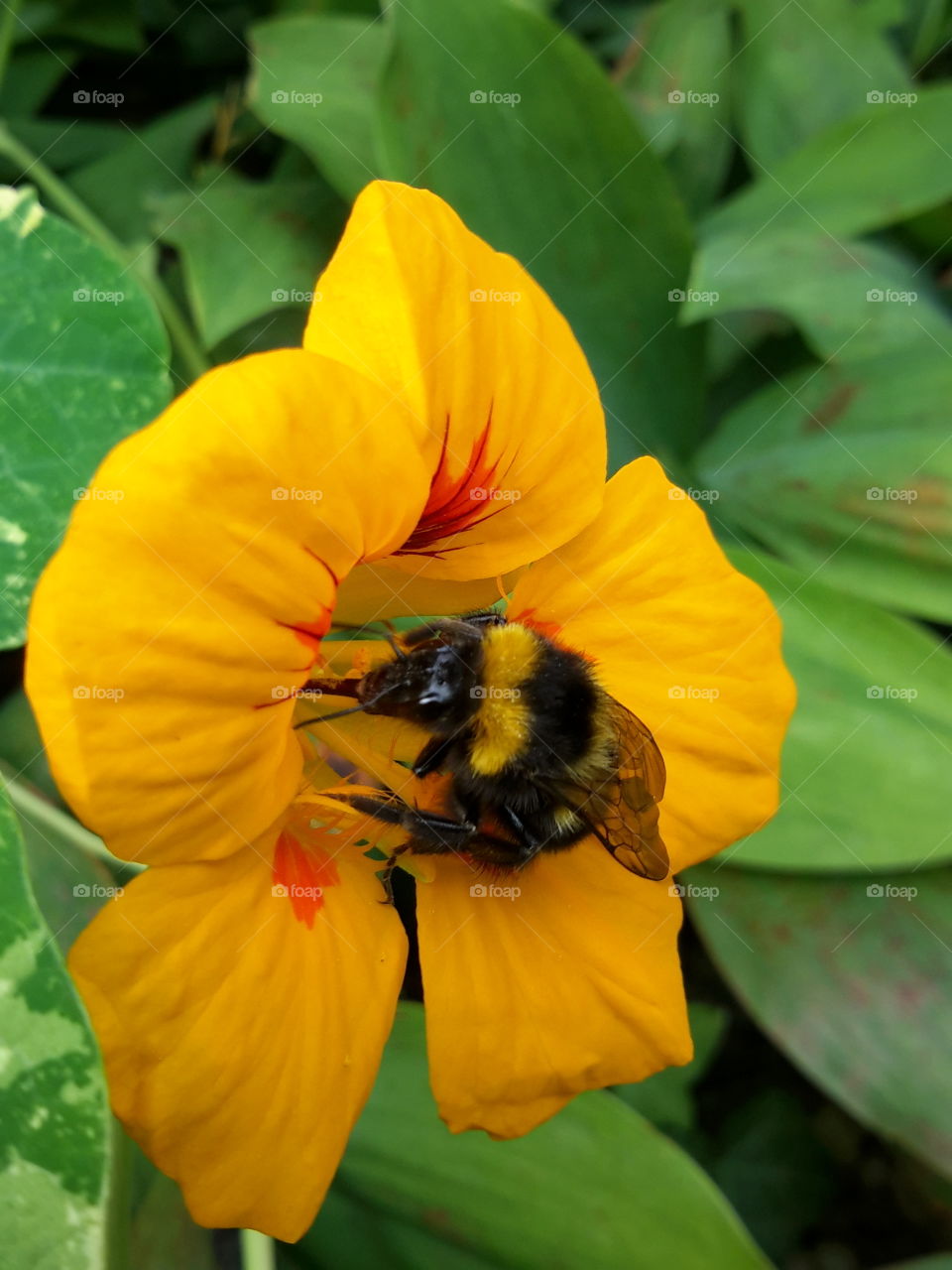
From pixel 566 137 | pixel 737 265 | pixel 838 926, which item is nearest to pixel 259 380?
pixel 566 137

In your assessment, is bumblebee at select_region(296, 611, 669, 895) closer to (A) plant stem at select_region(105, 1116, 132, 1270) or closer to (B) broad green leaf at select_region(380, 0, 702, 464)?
(A) plant stem at select_region(105, 1116, 132, 1270)

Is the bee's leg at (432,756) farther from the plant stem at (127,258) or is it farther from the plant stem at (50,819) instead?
the plant stem at (127,258)

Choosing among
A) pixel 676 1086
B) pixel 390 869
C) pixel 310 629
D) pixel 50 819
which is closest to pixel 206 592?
pixel 310 629

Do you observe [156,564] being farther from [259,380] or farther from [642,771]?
[642,771]

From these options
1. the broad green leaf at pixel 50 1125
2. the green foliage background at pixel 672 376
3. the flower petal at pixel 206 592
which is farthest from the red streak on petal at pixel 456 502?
the broad green leaf at pixel 50 1125

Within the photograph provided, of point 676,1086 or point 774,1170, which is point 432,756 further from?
point 774,1170

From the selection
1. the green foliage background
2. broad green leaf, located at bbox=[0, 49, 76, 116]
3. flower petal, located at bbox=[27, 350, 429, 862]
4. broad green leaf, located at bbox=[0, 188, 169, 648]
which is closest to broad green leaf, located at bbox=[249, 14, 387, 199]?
the green foliage background
